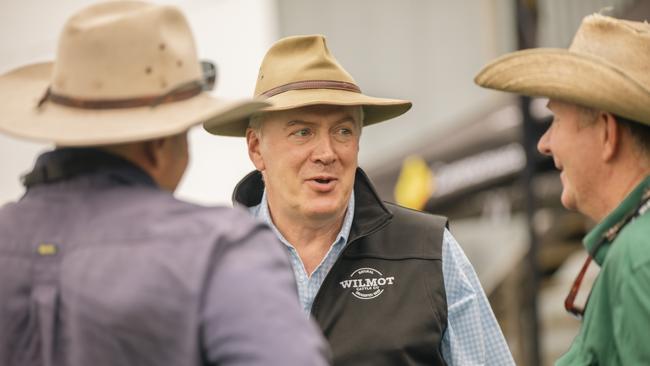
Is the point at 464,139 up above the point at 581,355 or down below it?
below

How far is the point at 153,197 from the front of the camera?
213cm

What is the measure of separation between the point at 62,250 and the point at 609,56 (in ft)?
5.38

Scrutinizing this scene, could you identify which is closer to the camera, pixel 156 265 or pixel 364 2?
pixel 156 265

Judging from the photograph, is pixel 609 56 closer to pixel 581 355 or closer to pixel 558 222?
pixel 581 355

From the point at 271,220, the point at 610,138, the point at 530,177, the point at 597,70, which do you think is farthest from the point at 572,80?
the point at 530,177

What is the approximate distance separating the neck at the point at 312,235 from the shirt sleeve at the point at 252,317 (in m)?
1.69

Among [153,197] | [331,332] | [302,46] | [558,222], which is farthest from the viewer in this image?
[558,222]

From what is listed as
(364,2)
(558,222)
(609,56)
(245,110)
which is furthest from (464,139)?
(245,110)

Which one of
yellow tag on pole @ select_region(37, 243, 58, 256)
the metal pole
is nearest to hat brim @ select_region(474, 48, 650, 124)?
yellow tag on pole @ select_region(37, 243, 58, 256)

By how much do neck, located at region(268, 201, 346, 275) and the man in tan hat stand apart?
2.53ft

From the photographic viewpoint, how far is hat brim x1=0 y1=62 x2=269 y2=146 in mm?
2111

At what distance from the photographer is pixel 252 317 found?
1939 mm

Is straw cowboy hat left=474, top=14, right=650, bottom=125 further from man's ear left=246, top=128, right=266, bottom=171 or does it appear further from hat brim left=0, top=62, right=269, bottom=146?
hat brim left=0, top=62, right=269, bottom=146

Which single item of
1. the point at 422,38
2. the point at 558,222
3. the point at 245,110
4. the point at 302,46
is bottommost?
the point at 558,222
